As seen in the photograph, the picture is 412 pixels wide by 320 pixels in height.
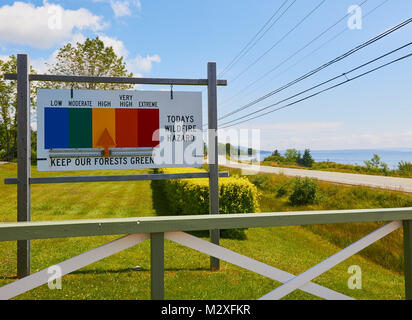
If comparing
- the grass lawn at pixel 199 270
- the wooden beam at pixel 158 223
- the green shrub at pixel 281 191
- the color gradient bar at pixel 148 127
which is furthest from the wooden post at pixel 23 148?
the green shrub at pixel 281 191

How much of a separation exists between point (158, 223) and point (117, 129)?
133 inches

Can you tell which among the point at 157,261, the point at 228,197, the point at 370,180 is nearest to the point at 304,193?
the point at 228,197

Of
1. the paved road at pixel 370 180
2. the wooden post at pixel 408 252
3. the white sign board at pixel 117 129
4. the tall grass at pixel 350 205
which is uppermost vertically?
the white sign board at pixel 117 129

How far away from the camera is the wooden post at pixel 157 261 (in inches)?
62.2

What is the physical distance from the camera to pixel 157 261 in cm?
159

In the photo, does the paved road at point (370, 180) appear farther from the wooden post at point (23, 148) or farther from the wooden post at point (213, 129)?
the wooden post at point (23, 148)

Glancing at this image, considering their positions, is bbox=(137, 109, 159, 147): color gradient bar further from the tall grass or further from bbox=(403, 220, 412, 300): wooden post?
the tall grass

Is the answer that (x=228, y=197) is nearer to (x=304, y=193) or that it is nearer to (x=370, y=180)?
(x=304, y=193)

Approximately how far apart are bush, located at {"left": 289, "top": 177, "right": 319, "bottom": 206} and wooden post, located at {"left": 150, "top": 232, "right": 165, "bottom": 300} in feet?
36.9

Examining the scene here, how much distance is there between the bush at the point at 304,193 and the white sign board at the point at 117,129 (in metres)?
8.38

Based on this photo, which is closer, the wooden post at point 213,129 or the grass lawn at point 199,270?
the grass lawn at point 199,270

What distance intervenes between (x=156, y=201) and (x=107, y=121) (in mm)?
6889

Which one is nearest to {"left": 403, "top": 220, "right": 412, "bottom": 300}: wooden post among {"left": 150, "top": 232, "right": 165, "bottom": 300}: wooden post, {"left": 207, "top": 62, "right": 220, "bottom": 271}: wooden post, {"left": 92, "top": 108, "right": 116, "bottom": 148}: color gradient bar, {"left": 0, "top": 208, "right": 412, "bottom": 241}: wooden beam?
{"left": 0, "top": 208, "right": 412, "bottom": 241}: wooden beam
